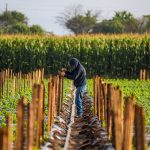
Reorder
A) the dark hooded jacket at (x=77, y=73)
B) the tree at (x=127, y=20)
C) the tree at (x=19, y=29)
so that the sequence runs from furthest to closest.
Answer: the tree at (x=127, y=20) → the tree at (x=19, y=29) → the dark hooded jacket at (x=77, y=73)

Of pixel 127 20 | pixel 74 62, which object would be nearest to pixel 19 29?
pixel 127 20

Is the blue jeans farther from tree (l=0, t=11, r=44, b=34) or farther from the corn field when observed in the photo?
tree (l=0, t=11, r=44, b=34)

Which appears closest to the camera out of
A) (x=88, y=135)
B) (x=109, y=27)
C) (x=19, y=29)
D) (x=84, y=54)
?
(x=88, y=135)

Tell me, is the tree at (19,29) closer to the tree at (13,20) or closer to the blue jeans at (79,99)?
the tree at (13,20)

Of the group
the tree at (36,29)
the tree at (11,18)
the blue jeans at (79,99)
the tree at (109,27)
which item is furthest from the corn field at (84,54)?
A: the tree at (11,18)

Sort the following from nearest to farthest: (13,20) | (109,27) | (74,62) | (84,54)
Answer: (74,62) < (84,54) < (109,27) < (13,20)

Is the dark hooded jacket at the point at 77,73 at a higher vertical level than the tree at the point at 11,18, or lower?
lower

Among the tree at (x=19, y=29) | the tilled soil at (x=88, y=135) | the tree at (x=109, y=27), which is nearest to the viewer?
the tilled soil at (x=88, y=135)

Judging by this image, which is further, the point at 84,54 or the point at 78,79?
the point at 84,54

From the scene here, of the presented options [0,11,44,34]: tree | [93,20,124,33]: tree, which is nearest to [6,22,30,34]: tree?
[0,11,44,34]: tree

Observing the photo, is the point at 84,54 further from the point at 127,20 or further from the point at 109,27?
the point at 127,20

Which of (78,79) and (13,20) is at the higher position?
(13,20)

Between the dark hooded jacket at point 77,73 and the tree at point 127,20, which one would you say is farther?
the tree at point 127,20

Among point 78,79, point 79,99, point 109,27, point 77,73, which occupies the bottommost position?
point 79,99
